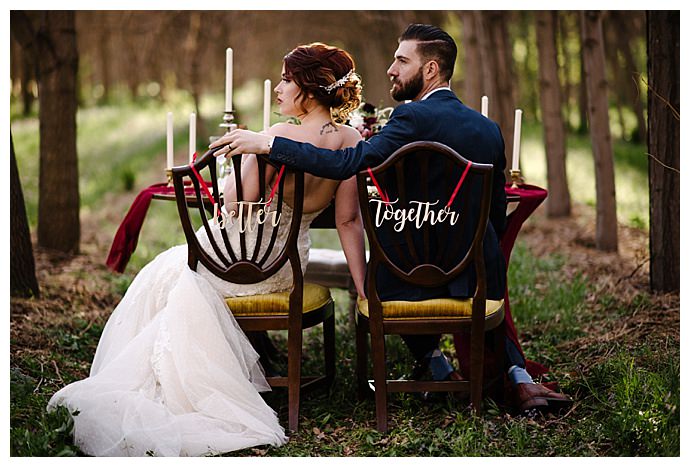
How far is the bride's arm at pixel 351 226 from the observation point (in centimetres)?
416

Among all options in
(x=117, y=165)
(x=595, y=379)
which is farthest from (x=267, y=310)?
(x=117, y=165)

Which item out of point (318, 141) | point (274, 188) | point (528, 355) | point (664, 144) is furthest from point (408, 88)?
point (664, 144)

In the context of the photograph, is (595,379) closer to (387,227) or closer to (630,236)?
(387,227)

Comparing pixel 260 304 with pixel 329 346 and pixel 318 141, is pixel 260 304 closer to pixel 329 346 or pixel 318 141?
pixel 329 346

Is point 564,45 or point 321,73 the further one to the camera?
point 564,45

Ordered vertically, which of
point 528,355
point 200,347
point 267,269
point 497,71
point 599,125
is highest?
point 497,71

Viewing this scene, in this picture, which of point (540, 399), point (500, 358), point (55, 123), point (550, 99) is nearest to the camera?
point (540, 399)

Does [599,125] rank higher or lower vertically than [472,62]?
lower

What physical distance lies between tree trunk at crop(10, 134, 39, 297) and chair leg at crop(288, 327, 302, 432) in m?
2.52

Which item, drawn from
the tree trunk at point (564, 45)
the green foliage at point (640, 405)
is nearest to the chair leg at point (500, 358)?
the green foliage at point (640, 405)

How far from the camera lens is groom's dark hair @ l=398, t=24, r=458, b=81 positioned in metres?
4.02

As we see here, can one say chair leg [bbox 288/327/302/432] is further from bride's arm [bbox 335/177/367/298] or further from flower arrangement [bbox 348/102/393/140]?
flower arrangement [bbox 348/102/393/140]

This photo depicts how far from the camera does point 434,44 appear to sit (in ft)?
13.2

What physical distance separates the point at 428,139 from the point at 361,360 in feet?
3.62
